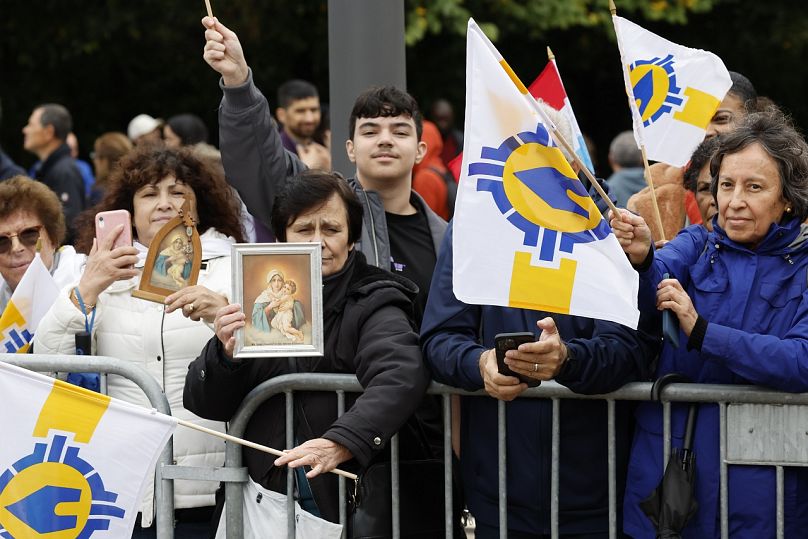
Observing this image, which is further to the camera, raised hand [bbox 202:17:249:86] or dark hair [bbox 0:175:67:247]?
dark hair [bbox 0:175:67:247]

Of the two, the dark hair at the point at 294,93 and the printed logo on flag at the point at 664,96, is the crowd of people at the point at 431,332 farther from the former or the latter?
the dark hair at the point at 294,93

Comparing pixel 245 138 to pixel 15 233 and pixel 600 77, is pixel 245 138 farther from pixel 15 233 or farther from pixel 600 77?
pixel 600 77

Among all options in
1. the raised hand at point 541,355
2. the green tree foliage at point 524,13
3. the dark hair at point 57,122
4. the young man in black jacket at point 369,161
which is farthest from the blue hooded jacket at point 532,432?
the green tree foliage at point 524,13

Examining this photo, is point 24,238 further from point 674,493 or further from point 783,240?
point 783,240

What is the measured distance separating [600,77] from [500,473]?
13753mm

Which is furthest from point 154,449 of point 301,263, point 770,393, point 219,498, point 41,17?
point 41,17

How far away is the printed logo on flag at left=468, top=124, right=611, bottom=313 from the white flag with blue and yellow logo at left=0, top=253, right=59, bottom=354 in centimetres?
189

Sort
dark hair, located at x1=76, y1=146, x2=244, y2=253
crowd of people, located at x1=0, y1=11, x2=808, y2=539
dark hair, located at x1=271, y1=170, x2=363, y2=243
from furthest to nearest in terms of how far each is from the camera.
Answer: dark hair, located at x1=76, y1=146, x2=244, y2=253 < dark hair, located at x1=271, y1=170, x2=363, y2=243 < crowd of people, located at x1=0, y1=11, x2=808, y2=539

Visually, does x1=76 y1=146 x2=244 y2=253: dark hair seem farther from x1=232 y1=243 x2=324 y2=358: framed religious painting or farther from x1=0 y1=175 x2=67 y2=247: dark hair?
x1=232 y1=243 x2=324 y2=358: framed religious painting

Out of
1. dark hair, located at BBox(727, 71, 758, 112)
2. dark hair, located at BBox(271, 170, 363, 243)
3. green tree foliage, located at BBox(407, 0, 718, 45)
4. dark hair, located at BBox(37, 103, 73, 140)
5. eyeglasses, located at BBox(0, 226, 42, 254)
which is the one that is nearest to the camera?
dark hair, located at BBox(271, 170, 363, 243)

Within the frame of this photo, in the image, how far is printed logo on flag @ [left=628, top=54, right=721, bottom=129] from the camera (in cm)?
562

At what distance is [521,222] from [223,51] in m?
1.58

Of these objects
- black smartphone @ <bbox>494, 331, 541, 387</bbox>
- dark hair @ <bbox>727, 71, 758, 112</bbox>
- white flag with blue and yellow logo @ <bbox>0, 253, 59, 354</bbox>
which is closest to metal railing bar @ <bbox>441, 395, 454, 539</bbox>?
black smartphone @ <bbox>494, 331, 541, 387</bbox>

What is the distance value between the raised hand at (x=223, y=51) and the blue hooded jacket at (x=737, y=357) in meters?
1.79
